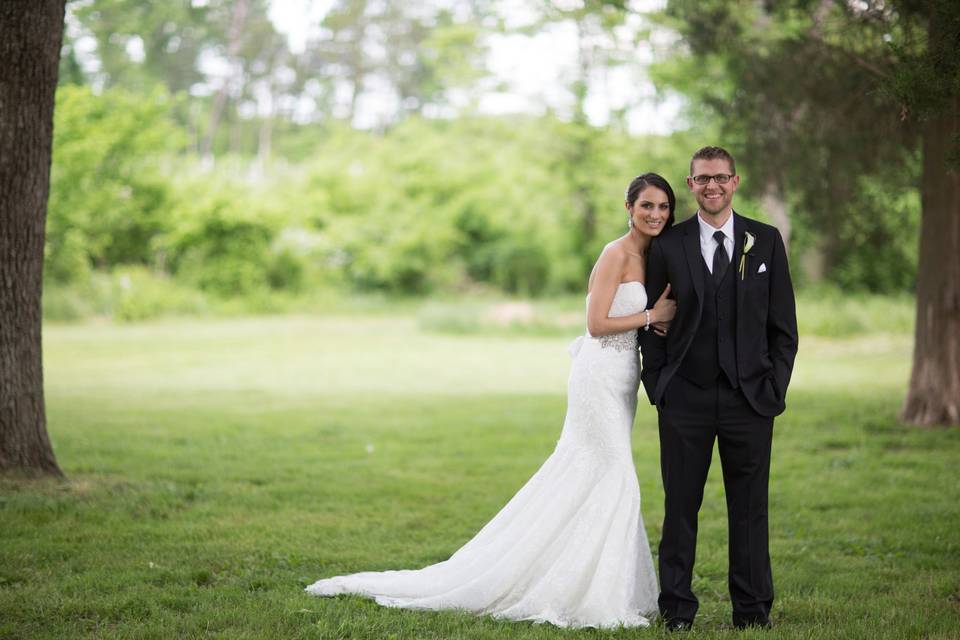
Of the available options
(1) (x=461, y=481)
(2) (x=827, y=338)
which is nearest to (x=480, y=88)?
(2) (x=827, y=338)

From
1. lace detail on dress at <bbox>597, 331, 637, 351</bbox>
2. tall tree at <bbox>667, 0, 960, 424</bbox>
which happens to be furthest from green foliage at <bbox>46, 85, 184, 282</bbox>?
lace detail on dress at <bbox>597, 331, 637, 351</bbox>

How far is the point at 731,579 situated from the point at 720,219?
5.74 feet

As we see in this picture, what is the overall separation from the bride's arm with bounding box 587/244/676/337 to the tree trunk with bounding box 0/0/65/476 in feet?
14.8

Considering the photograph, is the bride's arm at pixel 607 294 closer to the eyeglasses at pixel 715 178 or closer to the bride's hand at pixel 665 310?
the bride's hand at pixel 665 310

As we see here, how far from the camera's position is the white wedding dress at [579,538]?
477 cm

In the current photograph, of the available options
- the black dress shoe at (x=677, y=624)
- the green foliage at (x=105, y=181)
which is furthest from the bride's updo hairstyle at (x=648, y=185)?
the green foliage at (x=105, y=181)

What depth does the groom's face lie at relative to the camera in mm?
4422

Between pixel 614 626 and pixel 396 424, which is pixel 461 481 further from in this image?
pixel 614 626

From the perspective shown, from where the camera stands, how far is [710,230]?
14.9 feet

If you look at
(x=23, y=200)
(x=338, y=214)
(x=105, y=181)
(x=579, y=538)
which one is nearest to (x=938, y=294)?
(x=579, y=538)

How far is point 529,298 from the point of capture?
35219mm

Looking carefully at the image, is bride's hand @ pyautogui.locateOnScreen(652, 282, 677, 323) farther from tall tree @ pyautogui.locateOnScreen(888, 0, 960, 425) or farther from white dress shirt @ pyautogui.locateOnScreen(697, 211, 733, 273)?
tall tree @ pyautogui.locateOnScreen(888, 0, 960, 425)

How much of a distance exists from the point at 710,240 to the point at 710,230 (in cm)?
5

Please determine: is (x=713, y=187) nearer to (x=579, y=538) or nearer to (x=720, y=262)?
(x=720, y=262)
